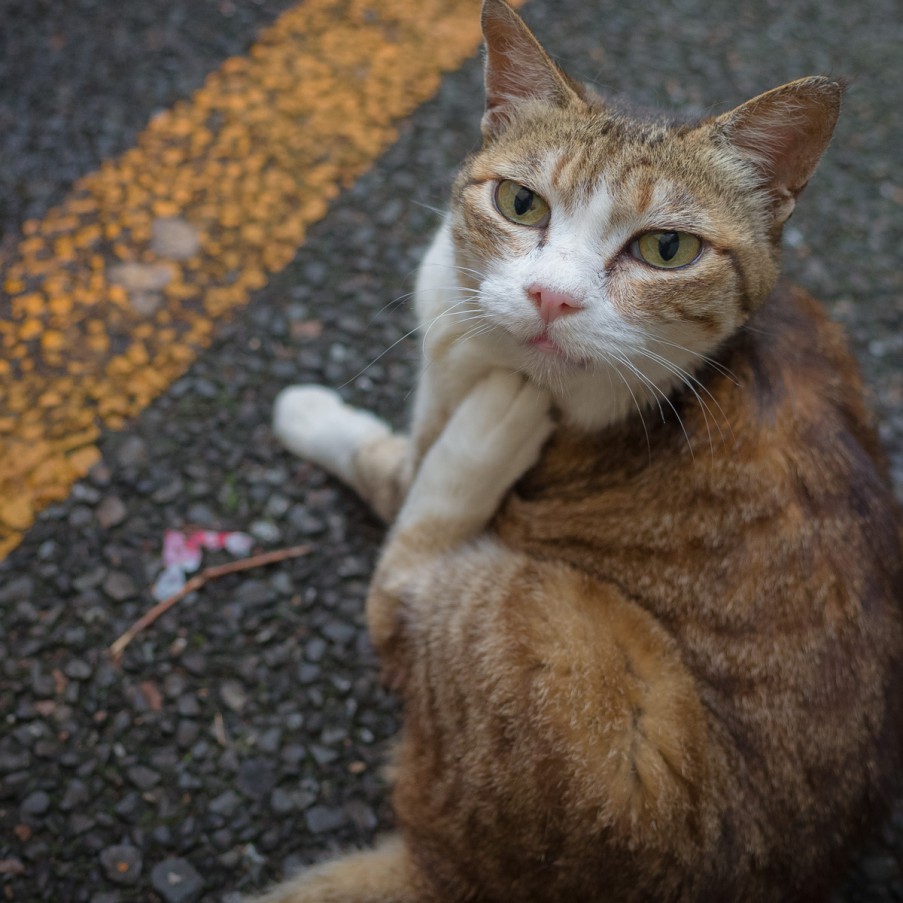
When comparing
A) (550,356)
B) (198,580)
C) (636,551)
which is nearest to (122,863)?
(198,580)

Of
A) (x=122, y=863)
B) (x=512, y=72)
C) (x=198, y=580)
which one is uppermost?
(x=512, y=72)

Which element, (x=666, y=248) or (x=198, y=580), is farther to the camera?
(x=198, y=580)

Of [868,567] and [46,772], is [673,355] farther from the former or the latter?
[46,772]

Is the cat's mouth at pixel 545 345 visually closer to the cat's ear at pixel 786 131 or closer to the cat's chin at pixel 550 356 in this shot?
the cat's chin at pixel 550 356

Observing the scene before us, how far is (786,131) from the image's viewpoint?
5.68 ft

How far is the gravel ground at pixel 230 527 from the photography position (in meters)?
2.27

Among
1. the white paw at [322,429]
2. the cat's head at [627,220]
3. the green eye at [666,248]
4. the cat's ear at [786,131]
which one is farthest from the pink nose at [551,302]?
the white paw at [322,429]

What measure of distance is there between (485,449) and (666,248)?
0.66 meters

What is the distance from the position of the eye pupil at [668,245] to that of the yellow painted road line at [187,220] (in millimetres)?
1760

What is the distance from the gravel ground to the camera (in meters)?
2.27

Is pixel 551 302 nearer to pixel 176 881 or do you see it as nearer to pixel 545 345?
pixel 545 345

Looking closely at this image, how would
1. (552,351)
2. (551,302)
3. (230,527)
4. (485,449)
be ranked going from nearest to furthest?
(551,302) → (552,351) → (485,449) → (230,527)

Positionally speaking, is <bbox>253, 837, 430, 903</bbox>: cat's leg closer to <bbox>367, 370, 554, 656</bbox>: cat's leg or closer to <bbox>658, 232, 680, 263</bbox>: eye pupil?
<bbox>367, 370, 554, 656</bbox>: cat's leg

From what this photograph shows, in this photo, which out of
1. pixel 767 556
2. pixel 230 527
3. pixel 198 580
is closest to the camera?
pixel 767 556
